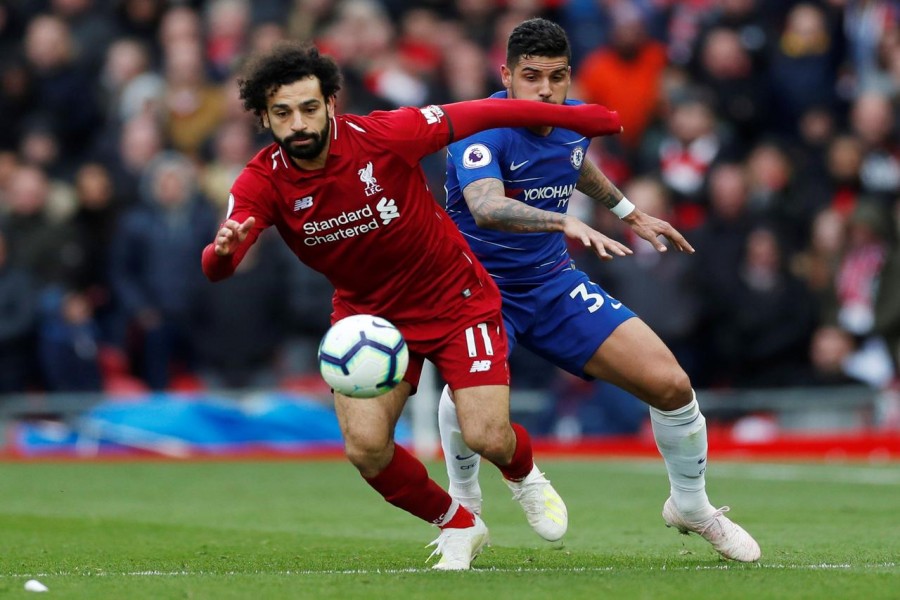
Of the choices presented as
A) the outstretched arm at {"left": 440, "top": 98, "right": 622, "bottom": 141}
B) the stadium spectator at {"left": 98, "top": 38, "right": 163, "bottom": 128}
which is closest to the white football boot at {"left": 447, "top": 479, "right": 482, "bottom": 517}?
the outstretched arm at {"left": 440, "top": 98, "right": 622, "bottom": 141}

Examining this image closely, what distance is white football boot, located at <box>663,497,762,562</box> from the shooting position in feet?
25.8

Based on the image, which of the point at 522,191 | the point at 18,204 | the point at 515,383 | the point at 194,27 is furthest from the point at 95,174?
the point at 522,191

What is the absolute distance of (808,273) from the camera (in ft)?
51.8

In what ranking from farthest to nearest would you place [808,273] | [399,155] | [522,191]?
[808,273] < [522,191] < [399,155]

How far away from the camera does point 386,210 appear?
24.6 feet

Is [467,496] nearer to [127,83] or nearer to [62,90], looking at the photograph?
[127,83]

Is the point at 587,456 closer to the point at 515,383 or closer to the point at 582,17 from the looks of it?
the point at 515,383

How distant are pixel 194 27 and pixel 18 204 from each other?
3051 millimetres

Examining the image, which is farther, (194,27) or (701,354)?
(194,27)

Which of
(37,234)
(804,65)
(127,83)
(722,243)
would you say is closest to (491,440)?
(722,243)

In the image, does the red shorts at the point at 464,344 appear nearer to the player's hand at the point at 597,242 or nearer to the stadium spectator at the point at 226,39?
the player's hand at the point at 597,242

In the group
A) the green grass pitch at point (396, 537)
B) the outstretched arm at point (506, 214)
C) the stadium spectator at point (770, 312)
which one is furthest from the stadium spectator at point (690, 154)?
the outstretched arm at point (506, 214)

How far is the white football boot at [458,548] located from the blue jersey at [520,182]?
143cm

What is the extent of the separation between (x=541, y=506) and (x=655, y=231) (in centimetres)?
154
